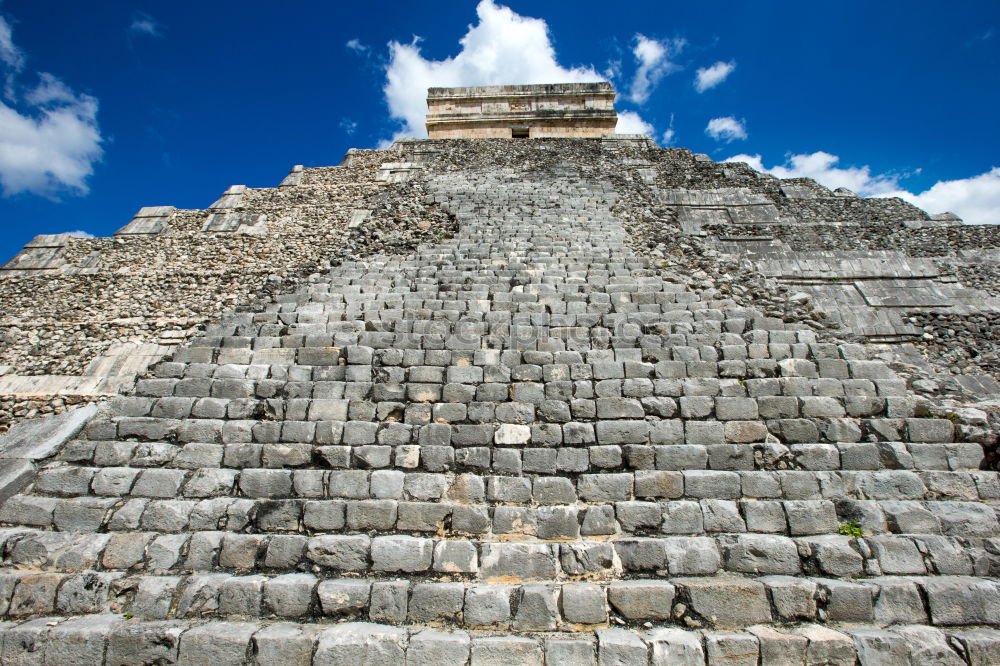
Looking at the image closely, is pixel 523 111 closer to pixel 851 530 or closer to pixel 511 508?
pixel 511 508

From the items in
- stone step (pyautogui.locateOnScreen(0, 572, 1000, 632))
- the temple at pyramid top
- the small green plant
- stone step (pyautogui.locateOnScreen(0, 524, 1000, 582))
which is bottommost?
stone step (pyautogui.locateOnScreen(0, 572, 1000, 632))

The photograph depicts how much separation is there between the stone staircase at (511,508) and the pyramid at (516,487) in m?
0.02

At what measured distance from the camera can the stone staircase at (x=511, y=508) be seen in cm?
339

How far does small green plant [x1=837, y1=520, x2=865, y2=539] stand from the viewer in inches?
154

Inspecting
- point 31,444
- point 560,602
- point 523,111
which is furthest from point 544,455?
point 523,111

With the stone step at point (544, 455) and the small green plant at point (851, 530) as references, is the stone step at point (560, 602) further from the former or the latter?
the stone step at point (544, 455)

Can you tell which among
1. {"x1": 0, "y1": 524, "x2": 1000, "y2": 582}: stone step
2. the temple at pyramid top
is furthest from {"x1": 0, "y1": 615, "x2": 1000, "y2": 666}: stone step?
the temple at pyramid top

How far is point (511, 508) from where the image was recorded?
3.98 metres

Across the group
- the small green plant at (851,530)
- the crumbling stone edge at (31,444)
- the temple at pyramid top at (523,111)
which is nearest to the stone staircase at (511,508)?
the small green plant at (851,530)

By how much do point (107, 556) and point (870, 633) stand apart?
5.98 metres

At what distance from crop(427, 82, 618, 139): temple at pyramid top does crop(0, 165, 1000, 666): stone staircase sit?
415 inches

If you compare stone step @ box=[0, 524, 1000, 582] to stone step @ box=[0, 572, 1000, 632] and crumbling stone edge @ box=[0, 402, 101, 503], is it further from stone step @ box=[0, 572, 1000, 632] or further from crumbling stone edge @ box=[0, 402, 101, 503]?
crumbling stone edge @ box=[0, 402, 101, 503]

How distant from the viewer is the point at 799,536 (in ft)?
12.8

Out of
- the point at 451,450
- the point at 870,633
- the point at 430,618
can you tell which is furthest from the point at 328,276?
the point at 870,633
